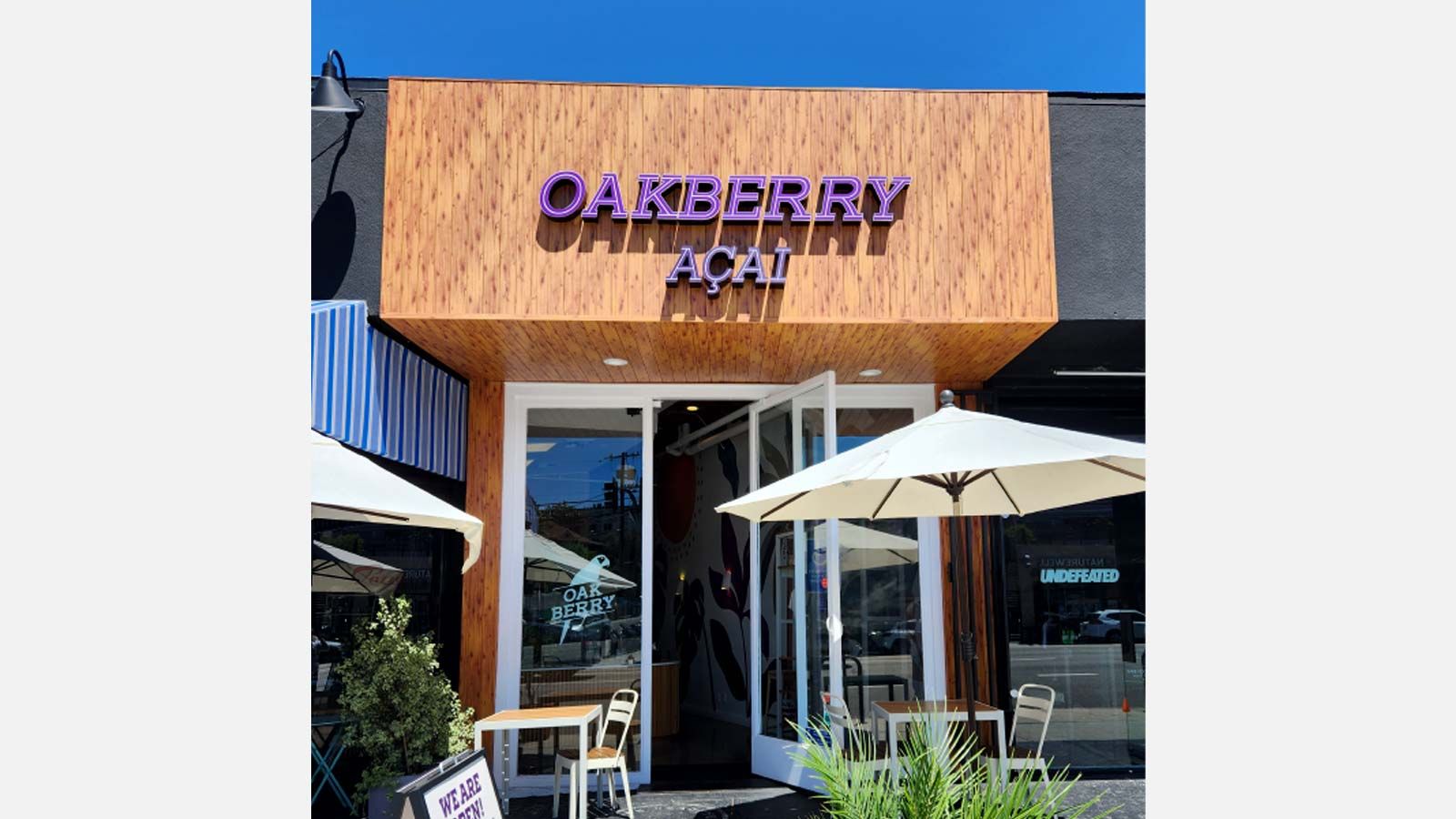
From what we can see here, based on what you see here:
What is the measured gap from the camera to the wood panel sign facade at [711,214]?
5.64 m

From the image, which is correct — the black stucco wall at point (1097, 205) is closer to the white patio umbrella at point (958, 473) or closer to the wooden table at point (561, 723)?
the white patio umbrella at point (958, 473)

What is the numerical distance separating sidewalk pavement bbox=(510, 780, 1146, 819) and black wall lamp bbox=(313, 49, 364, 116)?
4.42 meters

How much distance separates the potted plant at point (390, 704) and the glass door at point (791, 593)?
237 cm

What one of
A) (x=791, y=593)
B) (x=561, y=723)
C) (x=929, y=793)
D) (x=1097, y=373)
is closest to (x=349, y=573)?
(x=561, y=723)

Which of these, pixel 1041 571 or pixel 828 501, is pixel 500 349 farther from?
pixel 1041 571

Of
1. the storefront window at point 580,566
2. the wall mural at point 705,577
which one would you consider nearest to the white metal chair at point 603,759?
the storefront window at point 580,566

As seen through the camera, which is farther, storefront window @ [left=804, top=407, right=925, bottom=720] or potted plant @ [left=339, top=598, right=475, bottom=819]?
storefront window @ [left=804, top=407, right=925, bottom=720]

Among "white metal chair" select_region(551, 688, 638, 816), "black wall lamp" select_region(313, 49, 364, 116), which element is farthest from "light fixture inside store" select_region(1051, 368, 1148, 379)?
"black wall lamp" select_region(313, 49, 364, 116)

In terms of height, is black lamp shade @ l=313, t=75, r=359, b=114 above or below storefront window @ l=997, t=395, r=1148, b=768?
above

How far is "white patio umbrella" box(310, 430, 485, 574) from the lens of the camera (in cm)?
323

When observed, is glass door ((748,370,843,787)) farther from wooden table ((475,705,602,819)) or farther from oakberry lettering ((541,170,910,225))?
wooden table ((475,705,602,819))

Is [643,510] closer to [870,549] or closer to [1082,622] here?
[870,549]

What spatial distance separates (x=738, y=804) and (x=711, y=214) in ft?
12.5

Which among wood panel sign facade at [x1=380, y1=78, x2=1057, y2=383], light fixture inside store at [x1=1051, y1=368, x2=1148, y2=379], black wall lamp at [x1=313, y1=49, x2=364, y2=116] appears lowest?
light fixture inside store at [x1=1051, y1=368, x2=1148, y2=379]
